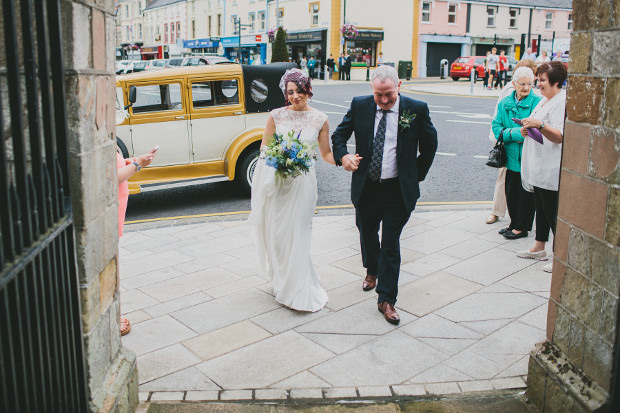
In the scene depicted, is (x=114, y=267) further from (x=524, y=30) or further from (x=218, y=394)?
(x=524, y=30)

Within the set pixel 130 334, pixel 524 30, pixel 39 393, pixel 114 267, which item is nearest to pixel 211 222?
pixel 130 334

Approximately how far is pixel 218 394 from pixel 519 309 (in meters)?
2.69

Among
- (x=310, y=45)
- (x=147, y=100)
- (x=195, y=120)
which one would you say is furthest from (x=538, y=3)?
(x=147, y=100)

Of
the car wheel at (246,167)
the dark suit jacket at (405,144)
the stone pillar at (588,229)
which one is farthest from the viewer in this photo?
the car wheel at (246,167)

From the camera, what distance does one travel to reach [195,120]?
8.51 meters

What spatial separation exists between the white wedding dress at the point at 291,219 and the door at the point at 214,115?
3.54 meters

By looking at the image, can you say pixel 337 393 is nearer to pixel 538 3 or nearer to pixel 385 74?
pixel 385 74

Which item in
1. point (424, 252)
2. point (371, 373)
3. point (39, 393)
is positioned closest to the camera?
point (39, 393)

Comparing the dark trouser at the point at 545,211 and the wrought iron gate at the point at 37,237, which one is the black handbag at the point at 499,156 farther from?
the wrought iron gate at the point at 37,237

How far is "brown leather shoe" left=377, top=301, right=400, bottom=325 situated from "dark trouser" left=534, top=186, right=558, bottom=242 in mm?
1991

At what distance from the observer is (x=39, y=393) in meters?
2.28

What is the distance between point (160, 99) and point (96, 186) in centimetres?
568

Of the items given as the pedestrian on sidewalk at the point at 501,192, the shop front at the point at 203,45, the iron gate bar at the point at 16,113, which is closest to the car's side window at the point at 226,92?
the pedestrian on sidewalk at the point at 501,192

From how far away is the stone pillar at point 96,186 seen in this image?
269 cm
